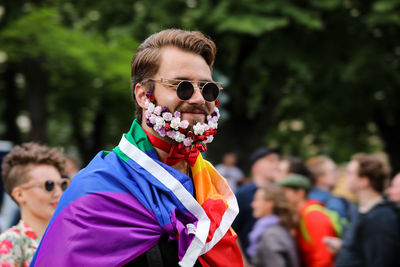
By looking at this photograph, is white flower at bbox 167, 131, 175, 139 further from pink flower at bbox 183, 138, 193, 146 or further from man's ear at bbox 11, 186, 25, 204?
man's ear at bbox 11, 186, 25, 204

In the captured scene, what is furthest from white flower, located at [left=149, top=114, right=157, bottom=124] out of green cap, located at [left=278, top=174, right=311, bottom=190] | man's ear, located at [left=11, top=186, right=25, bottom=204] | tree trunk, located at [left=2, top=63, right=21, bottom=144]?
tree trunk, located at [left=2, top=63, right=21, bottom=144]

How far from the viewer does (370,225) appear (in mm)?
4715

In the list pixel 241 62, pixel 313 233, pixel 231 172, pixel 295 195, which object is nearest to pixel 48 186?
pixel 313 233

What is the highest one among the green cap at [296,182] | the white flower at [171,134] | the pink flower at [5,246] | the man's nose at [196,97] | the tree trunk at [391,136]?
the man's nose at [196,97]

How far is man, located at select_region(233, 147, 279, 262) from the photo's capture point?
6.10 m

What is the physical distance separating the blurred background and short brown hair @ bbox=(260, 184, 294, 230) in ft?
18.3

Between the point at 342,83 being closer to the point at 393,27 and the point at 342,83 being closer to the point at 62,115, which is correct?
the point at 393,27

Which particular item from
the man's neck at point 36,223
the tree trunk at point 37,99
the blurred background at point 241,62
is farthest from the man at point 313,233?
the tree trunk at point 37,99

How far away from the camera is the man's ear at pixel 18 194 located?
3.22 metres

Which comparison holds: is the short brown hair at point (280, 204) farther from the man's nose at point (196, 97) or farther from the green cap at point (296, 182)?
the man's nose at point (196, 97)

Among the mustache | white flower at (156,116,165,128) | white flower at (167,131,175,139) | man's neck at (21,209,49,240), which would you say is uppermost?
the mustache

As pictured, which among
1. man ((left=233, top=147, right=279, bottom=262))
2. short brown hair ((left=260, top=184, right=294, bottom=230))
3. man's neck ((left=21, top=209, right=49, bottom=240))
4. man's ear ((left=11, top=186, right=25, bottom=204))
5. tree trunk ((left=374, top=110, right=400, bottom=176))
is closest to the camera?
man's neck ((left=21, top=209, right=49, bottom=240))

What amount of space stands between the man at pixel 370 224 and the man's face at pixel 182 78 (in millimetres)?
2833

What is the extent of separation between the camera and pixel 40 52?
10711 mm
